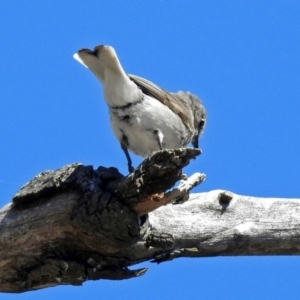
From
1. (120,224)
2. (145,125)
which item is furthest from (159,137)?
(120,224)

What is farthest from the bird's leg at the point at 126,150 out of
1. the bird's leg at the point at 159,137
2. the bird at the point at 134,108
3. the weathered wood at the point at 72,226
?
→ the weathered wood at the point at 72,226

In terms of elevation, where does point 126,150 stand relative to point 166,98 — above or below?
below

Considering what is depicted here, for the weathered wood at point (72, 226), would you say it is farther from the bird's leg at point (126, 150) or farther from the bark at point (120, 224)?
the bird's leg at point (126, 150)

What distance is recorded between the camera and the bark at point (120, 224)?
140 inches

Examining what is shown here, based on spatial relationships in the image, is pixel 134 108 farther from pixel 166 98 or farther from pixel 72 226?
pixel 72 226

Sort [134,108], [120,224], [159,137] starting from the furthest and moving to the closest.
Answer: [159,137], [134,108], [120,224]

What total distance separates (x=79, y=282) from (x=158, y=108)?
196cm

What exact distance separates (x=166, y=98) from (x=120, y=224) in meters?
2.15

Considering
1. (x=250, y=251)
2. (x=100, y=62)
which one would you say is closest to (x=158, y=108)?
(x=100, y=62)

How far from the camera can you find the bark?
3.57m

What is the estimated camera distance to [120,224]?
3562mm

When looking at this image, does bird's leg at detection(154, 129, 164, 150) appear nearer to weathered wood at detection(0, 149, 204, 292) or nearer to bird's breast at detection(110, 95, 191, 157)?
bird's breast at detection(110, 95, 191, 157)

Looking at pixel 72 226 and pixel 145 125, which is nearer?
pixel 72 226

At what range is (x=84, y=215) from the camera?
11.7 feet
